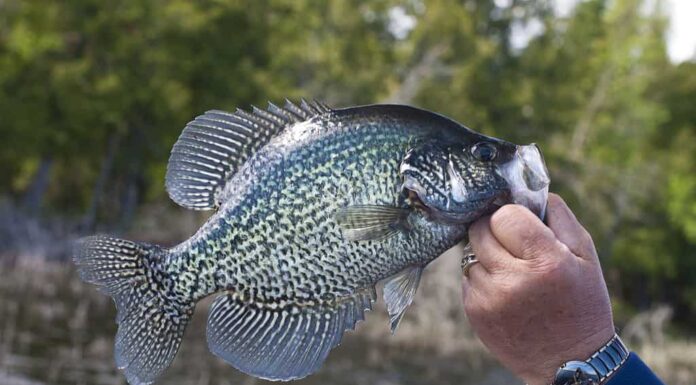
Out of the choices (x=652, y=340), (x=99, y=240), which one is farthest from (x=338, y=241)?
(x=652, y=340)

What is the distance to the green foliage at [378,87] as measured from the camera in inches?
962

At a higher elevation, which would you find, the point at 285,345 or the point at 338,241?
the point at 338,241

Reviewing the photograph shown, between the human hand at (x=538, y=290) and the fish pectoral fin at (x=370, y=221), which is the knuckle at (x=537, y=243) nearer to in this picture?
the human hand at (x=538, y=290)

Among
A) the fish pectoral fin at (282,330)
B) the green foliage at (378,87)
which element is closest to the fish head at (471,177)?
→ the fish pectoral fin at (282,330)

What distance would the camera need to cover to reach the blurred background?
55.2 feet

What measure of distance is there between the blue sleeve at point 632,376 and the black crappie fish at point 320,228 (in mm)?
444

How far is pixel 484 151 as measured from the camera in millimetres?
2336

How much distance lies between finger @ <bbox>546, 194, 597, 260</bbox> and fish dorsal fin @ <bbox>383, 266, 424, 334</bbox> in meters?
0.36

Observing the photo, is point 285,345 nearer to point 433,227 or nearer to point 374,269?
point 374,269

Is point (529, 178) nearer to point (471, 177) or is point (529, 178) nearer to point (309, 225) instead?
point (471, 177)

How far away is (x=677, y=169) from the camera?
34250mm

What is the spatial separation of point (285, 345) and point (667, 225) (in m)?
36.5

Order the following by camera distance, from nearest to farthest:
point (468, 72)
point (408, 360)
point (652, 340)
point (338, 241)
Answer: point (338, 241) → point (408, 360) → point (652, 340) → point (468, 72)

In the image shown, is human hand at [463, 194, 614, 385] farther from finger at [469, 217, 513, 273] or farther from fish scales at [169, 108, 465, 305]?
fish scales at [169, 108, 465, 305]
